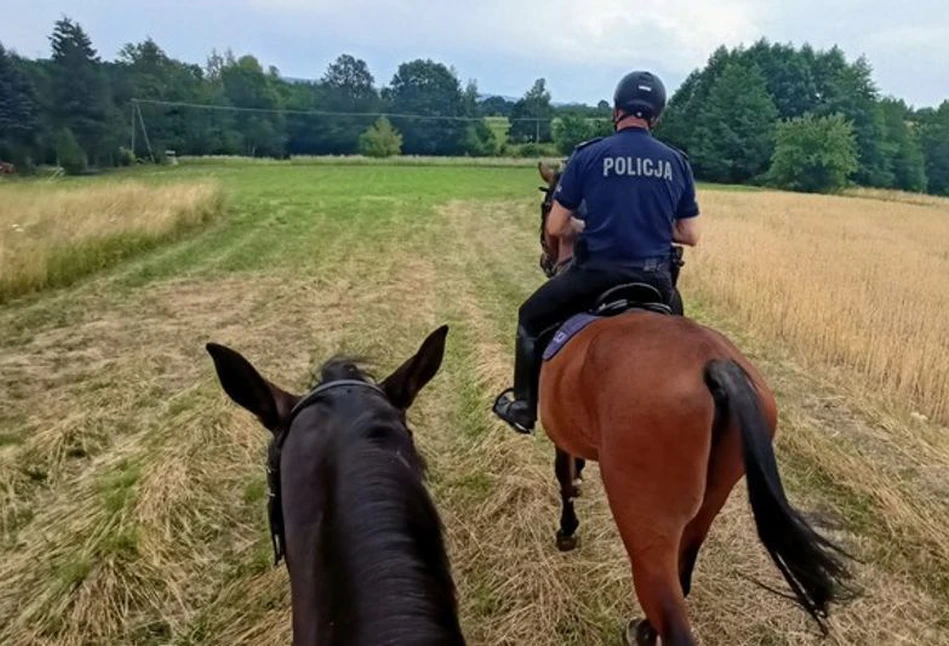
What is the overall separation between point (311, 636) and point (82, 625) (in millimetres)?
2827

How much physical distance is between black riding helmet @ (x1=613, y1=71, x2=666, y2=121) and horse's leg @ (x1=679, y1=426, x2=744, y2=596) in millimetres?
1797

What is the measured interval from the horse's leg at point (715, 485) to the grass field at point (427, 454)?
47 centimetres

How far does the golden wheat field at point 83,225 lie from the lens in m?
11.3

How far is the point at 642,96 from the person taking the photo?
361cm

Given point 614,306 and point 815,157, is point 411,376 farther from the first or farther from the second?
point 815,157

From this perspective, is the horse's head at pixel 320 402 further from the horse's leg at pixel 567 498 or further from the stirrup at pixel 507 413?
the horse's leg at pixel 567 498

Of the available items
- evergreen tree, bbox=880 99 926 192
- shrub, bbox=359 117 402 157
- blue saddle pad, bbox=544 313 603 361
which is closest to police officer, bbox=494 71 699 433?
blue saddle pad, bbox=544 313 603 361

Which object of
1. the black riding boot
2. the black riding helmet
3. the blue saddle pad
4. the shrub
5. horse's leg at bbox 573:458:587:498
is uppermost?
the black riding helmet

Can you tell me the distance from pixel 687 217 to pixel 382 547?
2998 millimetres

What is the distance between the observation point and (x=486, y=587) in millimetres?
3988

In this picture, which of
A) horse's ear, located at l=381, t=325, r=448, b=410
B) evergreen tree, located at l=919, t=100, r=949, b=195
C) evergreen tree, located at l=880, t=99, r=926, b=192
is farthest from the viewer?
evergreen tree, located at l=919, t=100, r=949, b=195

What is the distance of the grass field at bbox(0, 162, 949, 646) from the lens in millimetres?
3770

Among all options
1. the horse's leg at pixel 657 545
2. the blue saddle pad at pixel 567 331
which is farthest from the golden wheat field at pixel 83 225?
the horse's leg at pixel 657 545

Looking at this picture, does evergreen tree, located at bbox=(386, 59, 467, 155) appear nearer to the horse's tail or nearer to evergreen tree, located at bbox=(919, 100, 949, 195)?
evergreen tree, located at bbox=(919, 100, 949, 195)
